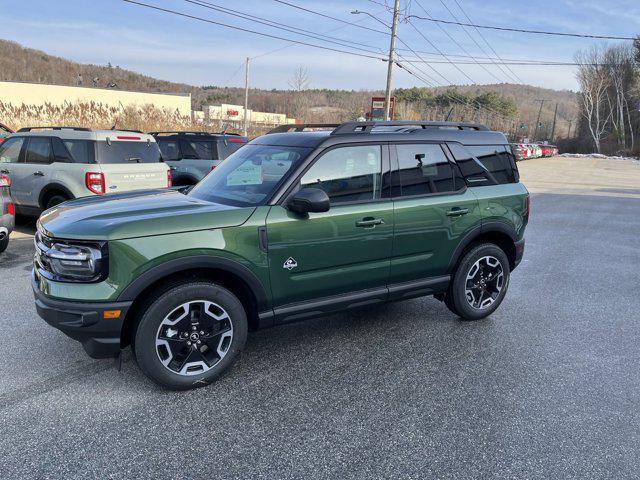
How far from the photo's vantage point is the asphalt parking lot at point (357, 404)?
9.07 feet

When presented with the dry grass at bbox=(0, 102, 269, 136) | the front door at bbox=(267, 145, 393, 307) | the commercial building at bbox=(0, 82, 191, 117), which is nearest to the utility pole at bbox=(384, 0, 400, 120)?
the dry grass at bbox=(0, 102, 269, 136)

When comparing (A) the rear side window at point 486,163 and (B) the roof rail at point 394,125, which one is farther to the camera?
(A) the rear side window at point 486,163

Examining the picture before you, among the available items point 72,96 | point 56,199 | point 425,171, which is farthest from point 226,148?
point 72,96

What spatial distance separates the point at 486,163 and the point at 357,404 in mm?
2932

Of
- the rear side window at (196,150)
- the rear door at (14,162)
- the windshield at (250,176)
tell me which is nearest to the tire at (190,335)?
the windshield at (250,176)

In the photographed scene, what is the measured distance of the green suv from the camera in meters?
3.22

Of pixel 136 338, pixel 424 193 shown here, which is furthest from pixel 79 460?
pixel 424 193

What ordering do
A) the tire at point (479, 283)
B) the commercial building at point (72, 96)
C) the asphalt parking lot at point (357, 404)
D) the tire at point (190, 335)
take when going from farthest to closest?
the commercial building at point (72, 96), the tire at point (479, 283), the tire at point (190, 335), the asphalt parking lot at point (357, 404)

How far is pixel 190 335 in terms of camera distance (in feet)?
11.4

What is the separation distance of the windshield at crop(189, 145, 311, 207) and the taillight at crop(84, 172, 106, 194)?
169 inches

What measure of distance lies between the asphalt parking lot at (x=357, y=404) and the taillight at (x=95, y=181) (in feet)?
9.80

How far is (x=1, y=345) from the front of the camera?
4129 mm

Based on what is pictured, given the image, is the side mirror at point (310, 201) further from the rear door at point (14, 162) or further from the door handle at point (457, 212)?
the rear door at point (14, 162)

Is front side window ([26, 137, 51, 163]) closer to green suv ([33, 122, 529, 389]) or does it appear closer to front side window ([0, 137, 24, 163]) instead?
front side window ([0, 137, 24, 163])
